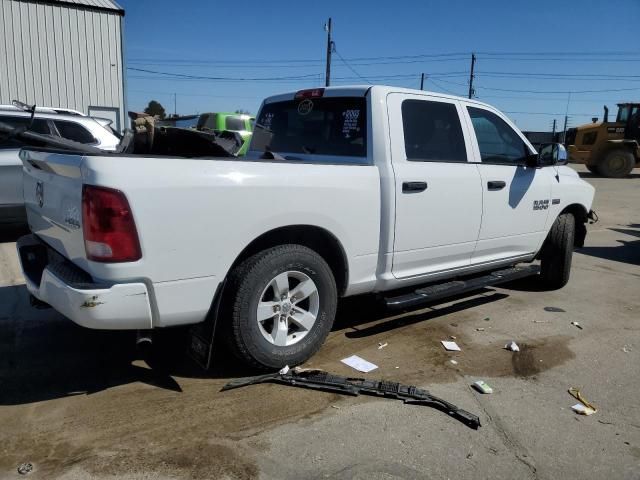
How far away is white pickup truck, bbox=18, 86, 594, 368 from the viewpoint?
2.82 m

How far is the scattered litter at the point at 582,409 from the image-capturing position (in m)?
3.27

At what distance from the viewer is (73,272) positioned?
9.96 feet

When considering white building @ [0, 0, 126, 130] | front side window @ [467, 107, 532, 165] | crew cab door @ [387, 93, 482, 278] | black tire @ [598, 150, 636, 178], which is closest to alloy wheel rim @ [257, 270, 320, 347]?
crew cab door @ [387, 93, 482, 278]

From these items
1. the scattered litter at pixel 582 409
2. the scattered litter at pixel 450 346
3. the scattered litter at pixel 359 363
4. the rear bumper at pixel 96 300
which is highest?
the rear bumper at pixel 96 300

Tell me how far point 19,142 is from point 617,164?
2236 cm

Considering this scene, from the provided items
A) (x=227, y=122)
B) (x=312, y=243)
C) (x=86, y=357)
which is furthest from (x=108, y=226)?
(x=227, y=122)

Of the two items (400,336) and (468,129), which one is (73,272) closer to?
(400,336)

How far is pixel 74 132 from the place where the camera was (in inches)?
302

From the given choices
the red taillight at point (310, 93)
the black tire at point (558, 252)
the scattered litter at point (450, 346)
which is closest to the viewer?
the scattered litter at point (450, 346)

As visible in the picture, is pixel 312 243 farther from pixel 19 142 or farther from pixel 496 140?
pixel 19 142

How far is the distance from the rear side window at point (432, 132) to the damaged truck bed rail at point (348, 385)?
168cm

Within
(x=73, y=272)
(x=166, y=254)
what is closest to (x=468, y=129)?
(x=166, y=254)

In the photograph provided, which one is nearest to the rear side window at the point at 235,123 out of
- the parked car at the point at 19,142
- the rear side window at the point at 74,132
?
the parked car at the point at 19,142

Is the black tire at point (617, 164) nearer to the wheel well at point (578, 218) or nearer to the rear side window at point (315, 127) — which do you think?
the wheel well at point (578, 218)
